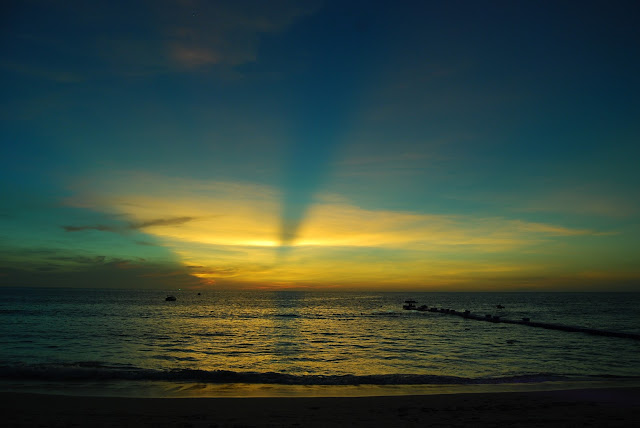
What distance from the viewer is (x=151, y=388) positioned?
52.4 feet

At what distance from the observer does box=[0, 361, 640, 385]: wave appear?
17.8 m

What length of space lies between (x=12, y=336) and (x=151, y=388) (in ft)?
90.3

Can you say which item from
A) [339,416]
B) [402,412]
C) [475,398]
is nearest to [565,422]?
[475,398]

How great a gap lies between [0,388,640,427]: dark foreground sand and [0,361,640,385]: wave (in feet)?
11.6

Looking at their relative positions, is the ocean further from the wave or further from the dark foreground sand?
the dark foreground sand

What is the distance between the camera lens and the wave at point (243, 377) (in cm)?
1775

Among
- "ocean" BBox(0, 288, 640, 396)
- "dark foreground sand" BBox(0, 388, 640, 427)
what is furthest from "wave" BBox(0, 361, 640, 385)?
"dark foreground sand" BBox(0, 388, 640, 427)

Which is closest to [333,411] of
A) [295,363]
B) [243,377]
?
[243,377]

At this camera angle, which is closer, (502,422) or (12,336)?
(502,422)

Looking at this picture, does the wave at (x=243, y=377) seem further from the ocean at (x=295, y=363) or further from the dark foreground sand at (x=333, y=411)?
the dark foreground sand at (x=333, y=411)

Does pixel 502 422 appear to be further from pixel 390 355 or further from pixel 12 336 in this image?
pixel 12 336

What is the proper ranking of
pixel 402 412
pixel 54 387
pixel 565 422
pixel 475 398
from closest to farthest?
pixel 565 422 → pixel 402 412 → pixel 475 398 → pixel 54 387

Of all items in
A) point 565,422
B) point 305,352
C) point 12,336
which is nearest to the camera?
point 565,422

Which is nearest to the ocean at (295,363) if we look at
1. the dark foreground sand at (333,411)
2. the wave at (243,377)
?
the wave at (243,377)
